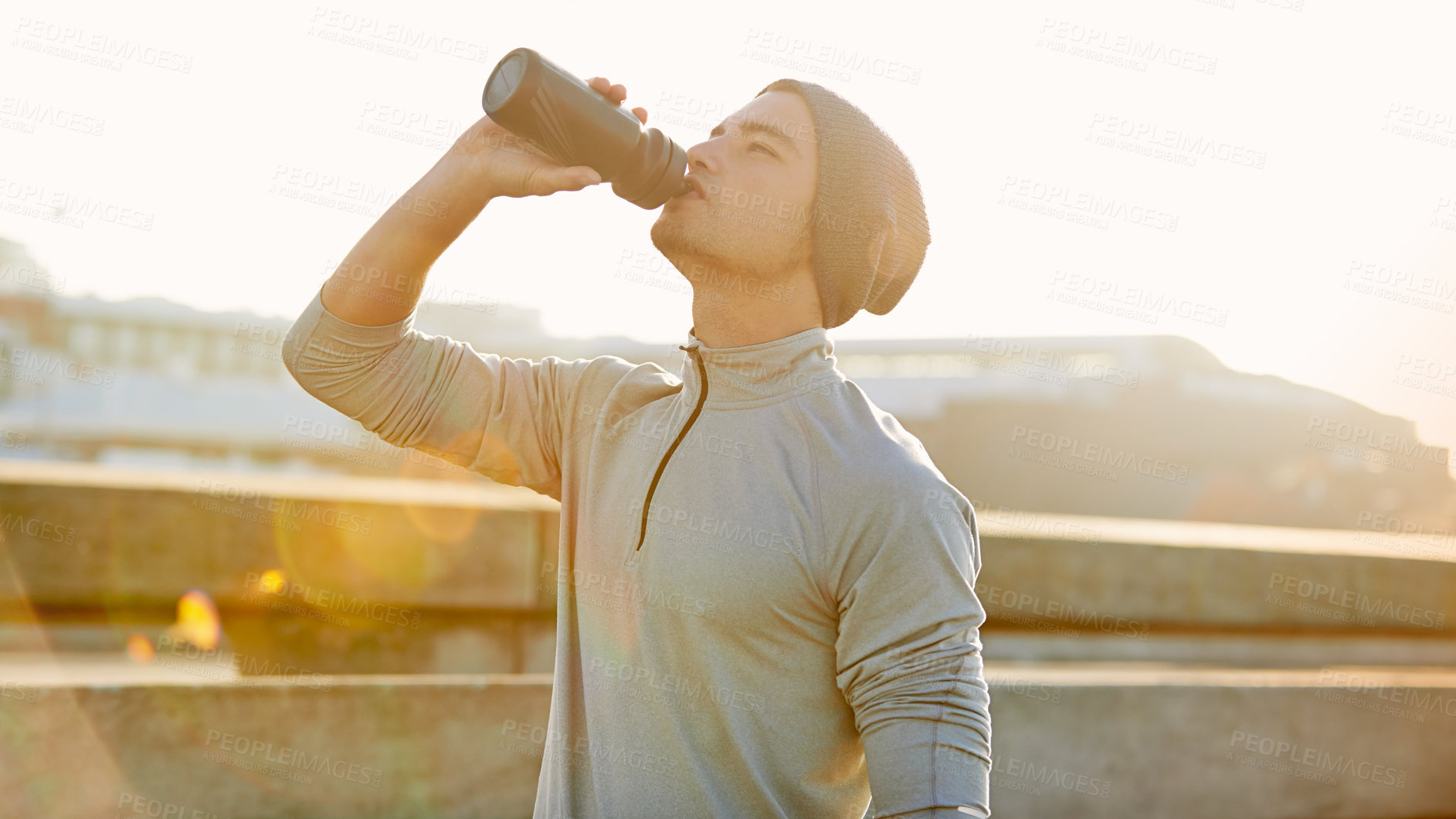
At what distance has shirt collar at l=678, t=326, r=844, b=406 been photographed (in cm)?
166

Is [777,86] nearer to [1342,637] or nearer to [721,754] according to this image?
[721,754]

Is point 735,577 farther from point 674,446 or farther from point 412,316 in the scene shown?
point 412,316

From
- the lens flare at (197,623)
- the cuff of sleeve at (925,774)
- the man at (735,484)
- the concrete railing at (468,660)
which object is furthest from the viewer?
the lens flare at (197,623)

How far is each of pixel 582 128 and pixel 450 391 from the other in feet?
1.66

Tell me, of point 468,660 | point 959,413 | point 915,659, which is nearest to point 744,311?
point 915,659

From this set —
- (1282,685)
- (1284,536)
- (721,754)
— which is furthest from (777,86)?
(1284,536)

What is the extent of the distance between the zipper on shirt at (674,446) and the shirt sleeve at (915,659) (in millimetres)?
340

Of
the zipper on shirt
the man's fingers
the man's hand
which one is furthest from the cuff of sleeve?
the man's fingers

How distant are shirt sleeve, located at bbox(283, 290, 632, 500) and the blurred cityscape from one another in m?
21.5

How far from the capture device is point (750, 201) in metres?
1.67

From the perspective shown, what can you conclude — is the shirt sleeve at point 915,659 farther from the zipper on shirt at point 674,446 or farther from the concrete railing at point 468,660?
the concrete railing at point 468,660

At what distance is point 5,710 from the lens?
8.87ft

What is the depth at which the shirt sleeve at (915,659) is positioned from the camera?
51.0 inches

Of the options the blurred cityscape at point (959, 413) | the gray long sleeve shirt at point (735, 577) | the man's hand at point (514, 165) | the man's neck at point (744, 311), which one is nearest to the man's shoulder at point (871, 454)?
the gray long sleeve shirt at point (735, 577)
